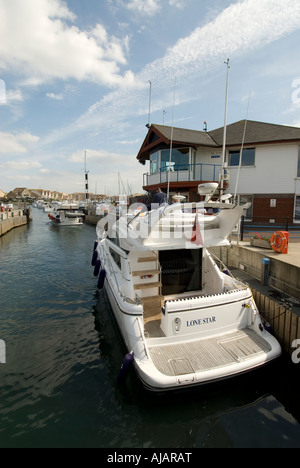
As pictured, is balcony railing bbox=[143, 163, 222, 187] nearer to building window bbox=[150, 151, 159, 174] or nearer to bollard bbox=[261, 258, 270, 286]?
building window bbox=[150, 151, 159, 174]

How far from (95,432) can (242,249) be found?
7.27 m

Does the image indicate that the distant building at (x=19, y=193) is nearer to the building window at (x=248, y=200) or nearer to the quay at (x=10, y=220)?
the quay at (x=10, y=220)

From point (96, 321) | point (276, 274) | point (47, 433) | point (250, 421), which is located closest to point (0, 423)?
point (47, 433)

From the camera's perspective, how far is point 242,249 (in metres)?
9.03

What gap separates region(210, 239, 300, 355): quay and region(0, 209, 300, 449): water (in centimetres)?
75

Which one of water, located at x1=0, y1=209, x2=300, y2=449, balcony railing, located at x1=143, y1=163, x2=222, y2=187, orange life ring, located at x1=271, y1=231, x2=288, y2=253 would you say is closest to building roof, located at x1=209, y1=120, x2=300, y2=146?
balcony railing, located at x1=143, y1=163, x2=222, y2=187

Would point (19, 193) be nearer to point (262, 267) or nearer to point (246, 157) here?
point (246, 157)

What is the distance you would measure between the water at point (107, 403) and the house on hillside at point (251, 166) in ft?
35.6

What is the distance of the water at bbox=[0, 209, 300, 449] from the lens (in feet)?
12.1

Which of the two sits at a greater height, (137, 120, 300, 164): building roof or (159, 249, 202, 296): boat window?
(137, 120, 300, 164): building roof

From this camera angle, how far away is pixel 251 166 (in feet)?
51.4

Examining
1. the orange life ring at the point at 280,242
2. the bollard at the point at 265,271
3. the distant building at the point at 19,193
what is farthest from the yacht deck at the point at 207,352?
the distant building at the point at 19,193

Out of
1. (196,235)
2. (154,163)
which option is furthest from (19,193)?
(196,235)
